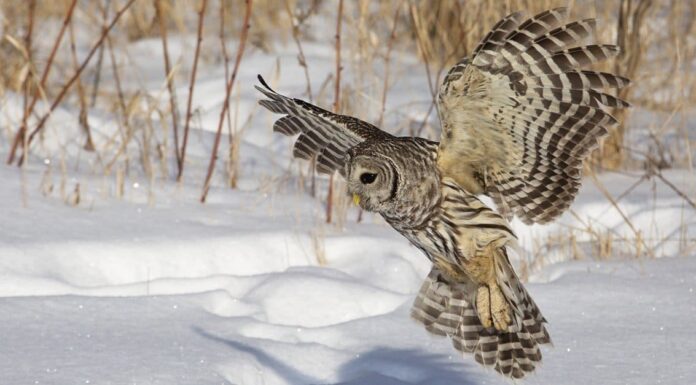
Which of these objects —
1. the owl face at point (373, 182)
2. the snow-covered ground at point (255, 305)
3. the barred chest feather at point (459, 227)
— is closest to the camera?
the owl face at point (373, 182)

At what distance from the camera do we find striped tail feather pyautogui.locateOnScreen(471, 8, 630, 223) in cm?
376

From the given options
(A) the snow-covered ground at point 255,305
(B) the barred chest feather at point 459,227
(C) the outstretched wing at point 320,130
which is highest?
(C) the outstretched wing at point 320,130

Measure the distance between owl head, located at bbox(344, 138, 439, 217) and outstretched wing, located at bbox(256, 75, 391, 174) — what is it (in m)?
0.18

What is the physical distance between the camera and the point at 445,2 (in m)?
9.55

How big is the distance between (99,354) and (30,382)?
353mm

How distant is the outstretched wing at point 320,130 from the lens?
14.5 feet

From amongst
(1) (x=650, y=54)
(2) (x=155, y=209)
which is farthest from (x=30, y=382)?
(1) (x=650, y=54)

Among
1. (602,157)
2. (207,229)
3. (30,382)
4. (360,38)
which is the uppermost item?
(360,38)

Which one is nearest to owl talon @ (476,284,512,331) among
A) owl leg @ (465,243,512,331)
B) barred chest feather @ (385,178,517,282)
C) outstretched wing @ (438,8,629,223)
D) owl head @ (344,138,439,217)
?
owl leg @ (465,243,512,331)

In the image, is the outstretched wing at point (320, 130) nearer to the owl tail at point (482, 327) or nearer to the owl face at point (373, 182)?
the owl face at point (373, 182)

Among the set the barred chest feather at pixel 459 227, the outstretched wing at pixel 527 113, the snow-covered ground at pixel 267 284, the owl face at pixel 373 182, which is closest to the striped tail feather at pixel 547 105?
the outstretched wing at pixel 527 113

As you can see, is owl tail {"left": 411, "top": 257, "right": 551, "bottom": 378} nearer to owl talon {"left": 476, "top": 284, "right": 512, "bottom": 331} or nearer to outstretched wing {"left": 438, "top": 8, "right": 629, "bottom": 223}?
owl talon {"left": 476, "top": 284, "right": 512, "bottom": 331}

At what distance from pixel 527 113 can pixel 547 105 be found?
7 cm

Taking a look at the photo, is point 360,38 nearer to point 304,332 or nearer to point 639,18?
point 639,18
